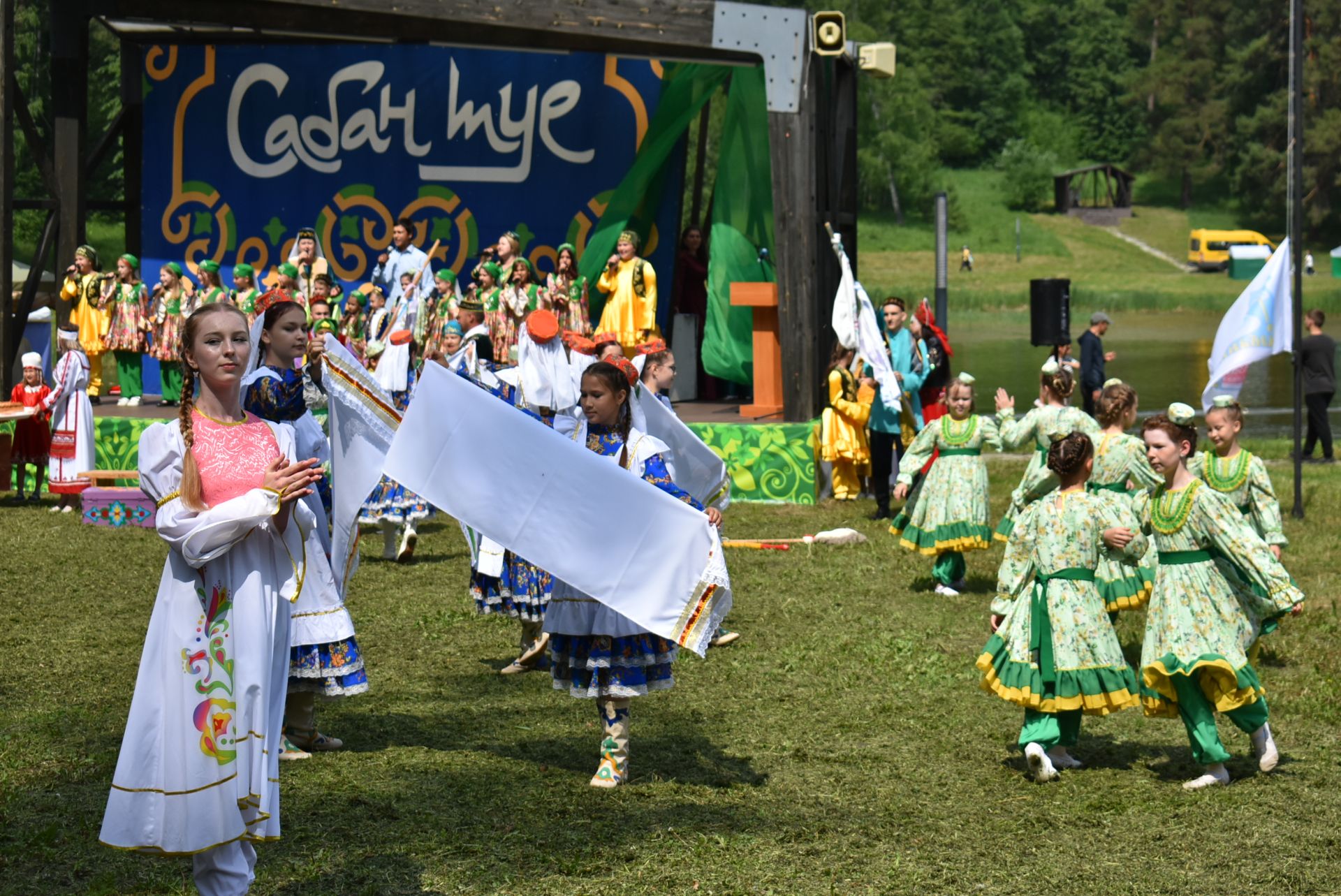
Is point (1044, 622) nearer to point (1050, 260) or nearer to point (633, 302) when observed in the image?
point (633, 302)

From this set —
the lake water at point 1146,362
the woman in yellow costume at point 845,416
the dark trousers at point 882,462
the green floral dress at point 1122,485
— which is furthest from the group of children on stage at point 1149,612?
the lake water at point 1146,362

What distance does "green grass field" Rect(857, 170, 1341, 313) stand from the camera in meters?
57.1

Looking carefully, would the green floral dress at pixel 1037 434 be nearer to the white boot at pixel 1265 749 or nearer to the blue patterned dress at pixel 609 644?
the white boot at pixel 1265 749

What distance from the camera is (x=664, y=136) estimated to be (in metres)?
18.5

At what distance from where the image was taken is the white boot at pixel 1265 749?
645 centimetres

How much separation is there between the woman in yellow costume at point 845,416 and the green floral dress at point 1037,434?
4177 mm

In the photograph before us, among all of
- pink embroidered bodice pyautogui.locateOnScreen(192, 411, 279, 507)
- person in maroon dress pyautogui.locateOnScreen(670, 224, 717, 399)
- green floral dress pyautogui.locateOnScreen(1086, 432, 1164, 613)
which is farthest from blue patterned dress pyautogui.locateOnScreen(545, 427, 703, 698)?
person in maroon dress pyautogui.locateOnScreen(670, 224, 717, 399)

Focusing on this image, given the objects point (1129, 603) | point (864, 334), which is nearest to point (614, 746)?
point (1129, 603)

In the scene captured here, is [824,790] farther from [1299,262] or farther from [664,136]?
[664,136]

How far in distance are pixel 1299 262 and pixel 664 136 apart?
7.75 meters

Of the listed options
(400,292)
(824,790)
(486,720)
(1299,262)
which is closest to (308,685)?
(486,720)

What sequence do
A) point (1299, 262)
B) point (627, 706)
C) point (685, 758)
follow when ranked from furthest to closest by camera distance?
point (1299, 262) → point (685, 758) → point (627, 706)

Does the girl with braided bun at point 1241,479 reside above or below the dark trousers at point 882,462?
above

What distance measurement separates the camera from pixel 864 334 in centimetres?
1434
